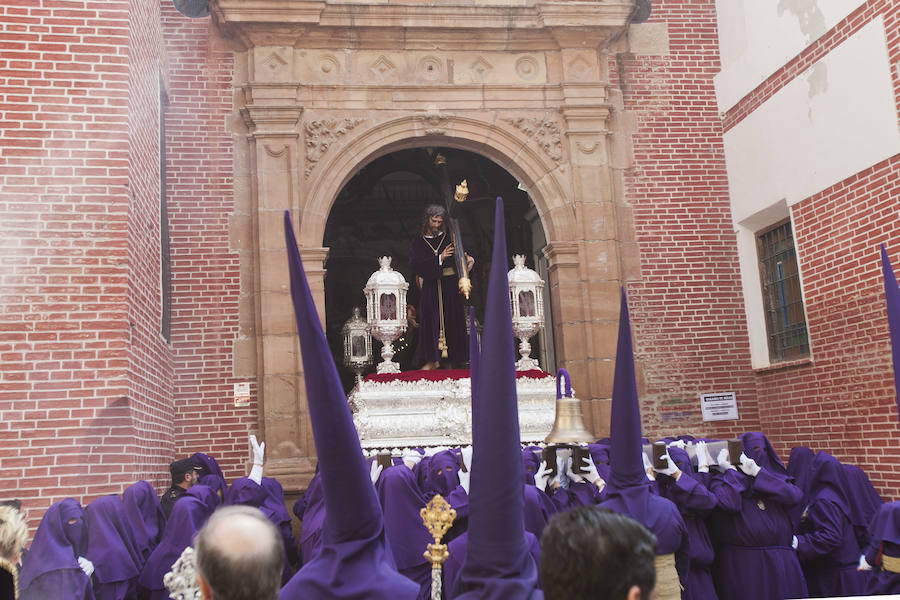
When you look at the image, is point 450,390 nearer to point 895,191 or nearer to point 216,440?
point 216,440

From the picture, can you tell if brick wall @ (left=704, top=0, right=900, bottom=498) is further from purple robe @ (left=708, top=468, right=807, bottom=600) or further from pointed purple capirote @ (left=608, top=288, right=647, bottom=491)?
pointed purple capirote @ (left=608, top=288, right=647, bottom=491)

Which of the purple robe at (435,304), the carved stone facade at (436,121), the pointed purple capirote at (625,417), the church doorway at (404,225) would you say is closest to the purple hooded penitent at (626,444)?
the pointed purple capirote at (625,417)

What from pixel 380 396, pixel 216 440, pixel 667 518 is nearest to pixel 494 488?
pixel 667 518

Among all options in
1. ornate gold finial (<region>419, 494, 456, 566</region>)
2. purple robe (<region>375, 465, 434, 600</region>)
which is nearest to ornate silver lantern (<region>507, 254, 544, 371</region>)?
purple robe (<region>375, 465, 434, 600</region>)

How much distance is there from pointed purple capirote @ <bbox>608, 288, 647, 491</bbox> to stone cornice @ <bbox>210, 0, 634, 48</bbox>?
7.10m

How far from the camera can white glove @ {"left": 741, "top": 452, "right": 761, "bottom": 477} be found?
665 cm

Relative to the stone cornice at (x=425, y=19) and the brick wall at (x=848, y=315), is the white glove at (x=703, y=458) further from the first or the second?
the stone cornice at (x=425, y=19)

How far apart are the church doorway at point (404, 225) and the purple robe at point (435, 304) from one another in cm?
A: 215

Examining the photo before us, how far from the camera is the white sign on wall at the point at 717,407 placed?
419 inches

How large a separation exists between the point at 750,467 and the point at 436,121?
5.70m

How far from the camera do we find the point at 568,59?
11.0m

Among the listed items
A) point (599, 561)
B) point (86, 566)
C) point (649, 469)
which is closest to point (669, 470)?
point (649, 469)

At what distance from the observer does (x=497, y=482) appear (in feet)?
9.11

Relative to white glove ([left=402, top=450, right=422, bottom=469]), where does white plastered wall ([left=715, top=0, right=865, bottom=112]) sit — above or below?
above
